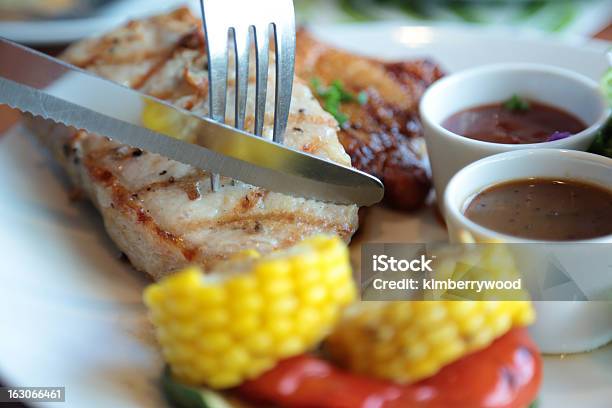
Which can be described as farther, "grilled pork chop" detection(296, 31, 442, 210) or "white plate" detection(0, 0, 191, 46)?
"white plate" detection(0, 0, 191, 46)

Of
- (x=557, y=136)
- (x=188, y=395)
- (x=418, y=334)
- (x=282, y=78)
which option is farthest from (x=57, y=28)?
(x=418, y=334)

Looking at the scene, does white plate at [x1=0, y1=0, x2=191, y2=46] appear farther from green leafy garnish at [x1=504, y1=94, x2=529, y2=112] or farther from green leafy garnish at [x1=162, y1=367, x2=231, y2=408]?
green leafy garnish at [x1=162, y1=367, x2=231, y2=408]

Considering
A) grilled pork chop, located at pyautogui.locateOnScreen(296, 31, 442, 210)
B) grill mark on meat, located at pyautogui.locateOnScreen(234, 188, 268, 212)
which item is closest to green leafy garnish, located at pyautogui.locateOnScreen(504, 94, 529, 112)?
grilled pork chop, located at pyautogui.locateOnScreen(296, 31, 442, 210)

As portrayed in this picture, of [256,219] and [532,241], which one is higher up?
[532,241]

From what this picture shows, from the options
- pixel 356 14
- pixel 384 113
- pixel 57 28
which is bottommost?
pixel 356 14

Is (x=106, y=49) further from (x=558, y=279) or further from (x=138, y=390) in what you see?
(x=558, y=279)

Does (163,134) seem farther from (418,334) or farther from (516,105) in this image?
(516,105)
